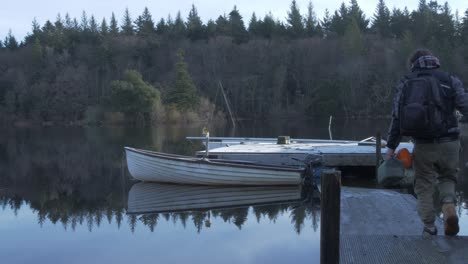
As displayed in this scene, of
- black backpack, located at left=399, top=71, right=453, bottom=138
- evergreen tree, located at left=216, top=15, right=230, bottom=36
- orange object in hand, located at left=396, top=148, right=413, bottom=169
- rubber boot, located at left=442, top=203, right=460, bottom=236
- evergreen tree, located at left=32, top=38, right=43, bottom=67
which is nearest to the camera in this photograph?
black backpack, located at left=399, top=71, right=453, bottom=138

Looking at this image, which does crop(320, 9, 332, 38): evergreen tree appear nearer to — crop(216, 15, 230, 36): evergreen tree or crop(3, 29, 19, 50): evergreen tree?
crop(216, 15, 230, 36): evergreen tree

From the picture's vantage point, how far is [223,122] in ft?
195

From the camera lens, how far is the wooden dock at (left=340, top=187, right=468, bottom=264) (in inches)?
200

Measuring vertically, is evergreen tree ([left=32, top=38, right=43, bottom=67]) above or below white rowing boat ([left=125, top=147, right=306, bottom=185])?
above

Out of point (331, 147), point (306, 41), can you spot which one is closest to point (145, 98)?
point (306, 41)

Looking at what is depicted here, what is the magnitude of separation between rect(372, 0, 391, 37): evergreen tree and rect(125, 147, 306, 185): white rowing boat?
Answer: 6768cm

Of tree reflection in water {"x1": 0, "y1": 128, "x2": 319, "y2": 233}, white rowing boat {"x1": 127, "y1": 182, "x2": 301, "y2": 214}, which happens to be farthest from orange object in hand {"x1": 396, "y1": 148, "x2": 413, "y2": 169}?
white rowing boat {"x1": 127, "y1": 182, "x2": 301, "y2": 214}

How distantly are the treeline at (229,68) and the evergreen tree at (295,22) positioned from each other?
0.22 m

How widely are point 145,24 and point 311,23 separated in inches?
1113

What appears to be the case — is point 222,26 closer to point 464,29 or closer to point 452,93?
point 464,29

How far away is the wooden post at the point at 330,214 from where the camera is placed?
4.77 meters

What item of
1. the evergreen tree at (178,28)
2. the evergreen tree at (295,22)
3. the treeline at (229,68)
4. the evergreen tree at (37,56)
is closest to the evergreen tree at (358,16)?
the treeline at (229,68)

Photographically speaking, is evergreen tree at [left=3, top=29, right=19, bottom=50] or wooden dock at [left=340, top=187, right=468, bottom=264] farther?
evergreen tree at [left=3, top=29, right=19, bottom=50]

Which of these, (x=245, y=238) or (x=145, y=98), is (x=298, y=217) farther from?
(x=145, y=98)
